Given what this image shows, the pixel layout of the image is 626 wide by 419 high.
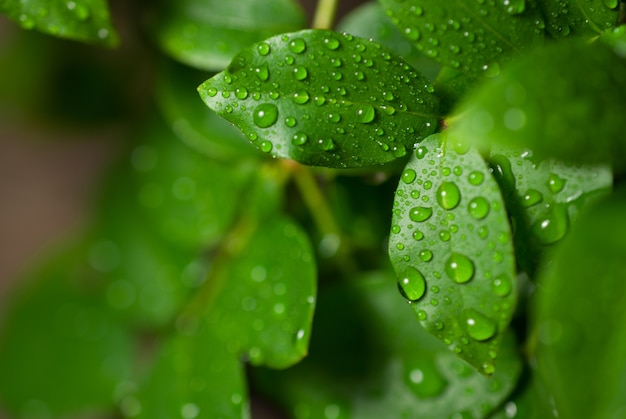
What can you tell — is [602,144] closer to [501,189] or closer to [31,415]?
[501,189]

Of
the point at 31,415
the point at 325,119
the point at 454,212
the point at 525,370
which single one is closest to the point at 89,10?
the point at 325,119

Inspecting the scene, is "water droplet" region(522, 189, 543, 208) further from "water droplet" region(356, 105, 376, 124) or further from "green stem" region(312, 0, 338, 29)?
"green stem" region(312, 0, 338, 29)

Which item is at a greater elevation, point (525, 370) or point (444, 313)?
point (444, 313)

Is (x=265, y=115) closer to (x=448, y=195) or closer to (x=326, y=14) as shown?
(x=448, y=195)

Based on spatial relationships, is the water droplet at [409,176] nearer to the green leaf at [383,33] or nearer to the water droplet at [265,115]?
the water droplet at [265,115]

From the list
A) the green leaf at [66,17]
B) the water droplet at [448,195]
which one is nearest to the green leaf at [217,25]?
the green leaf at [66,17]

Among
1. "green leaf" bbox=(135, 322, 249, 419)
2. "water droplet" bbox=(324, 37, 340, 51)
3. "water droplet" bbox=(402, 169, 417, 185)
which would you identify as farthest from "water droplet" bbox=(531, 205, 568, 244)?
"green leaf" bbox=(135, 322, 249, 419)

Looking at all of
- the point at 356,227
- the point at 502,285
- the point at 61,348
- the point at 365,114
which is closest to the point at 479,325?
the point at 502,285
